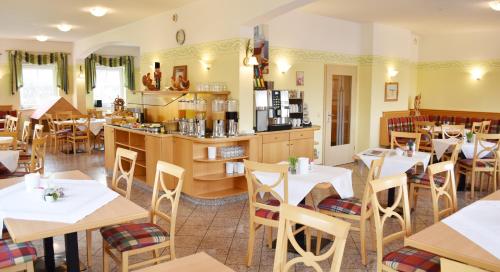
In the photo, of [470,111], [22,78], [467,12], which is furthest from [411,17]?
[22,78]

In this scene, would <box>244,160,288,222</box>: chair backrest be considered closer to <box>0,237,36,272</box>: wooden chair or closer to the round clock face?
<box>0,237,36,272</box>: wooden chair

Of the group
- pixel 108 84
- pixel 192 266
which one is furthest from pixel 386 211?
pixel 108 84

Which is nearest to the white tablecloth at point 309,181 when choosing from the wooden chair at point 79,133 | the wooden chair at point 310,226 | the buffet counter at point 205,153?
the wooden chair at point 310,226

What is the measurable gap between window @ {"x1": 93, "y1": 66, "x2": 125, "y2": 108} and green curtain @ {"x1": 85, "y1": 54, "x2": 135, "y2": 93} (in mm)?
253

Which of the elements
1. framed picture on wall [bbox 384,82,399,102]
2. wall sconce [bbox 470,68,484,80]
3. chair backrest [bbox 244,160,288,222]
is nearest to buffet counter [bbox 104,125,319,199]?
chair backrest [bbox 244,160,288,222]

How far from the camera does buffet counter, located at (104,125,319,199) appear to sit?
5.37 metres

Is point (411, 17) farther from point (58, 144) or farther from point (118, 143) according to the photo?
point (58, 144)

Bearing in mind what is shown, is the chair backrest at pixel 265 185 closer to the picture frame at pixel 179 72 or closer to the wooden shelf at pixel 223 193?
the wooden shelf at pixel 223 193

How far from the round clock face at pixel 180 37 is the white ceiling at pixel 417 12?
207 centimetres

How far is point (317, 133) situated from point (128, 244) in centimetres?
550

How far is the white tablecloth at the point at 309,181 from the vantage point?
3.44 m

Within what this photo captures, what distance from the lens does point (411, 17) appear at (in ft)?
25.2

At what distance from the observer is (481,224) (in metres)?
2.32

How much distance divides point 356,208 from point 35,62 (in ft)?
35.7
